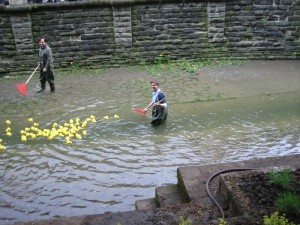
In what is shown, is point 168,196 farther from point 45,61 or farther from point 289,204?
point 45,61

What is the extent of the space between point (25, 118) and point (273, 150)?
5866 mm

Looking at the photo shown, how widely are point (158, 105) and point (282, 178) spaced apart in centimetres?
419

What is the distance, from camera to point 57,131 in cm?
770

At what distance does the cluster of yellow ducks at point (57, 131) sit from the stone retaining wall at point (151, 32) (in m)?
5.66

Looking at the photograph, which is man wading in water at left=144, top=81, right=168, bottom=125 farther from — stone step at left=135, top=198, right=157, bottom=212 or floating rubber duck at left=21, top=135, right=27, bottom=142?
stone step at left=135, top=198, right=157, bottom=212

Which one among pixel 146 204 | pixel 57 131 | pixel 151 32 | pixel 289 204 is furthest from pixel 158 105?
pixel 151 32

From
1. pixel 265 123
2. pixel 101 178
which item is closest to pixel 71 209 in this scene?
pixel 101 178

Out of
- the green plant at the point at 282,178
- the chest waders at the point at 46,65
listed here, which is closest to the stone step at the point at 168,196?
the green plant at the point at 282,178

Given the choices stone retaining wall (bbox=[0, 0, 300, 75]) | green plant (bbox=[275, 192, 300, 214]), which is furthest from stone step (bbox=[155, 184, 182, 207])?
stone retaining wall (bbox=[0, 0, 300, 75])

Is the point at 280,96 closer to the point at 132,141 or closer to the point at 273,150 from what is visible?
the point at 273,150

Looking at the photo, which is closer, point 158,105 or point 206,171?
point 206,171

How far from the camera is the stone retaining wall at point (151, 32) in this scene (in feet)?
43.3

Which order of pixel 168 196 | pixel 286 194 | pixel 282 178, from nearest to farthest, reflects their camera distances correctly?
pixel 286 194
pixel 282 178
pixel 168 196

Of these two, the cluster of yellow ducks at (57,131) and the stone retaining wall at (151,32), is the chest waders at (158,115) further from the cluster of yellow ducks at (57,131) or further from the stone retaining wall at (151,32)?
the stone retaining wall at (151,32)
